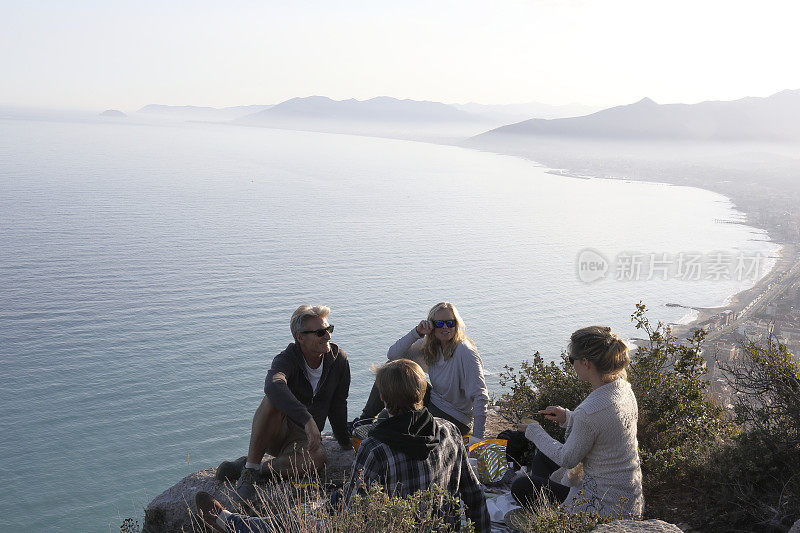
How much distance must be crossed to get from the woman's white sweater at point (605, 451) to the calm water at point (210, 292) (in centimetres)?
1547

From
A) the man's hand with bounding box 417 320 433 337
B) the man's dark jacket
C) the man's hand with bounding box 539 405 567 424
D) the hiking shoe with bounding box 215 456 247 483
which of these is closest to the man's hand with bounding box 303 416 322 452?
the man's dark jacket

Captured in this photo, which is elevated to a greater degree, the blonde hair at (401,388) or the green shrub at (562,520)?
the blonde hair at (401,388)

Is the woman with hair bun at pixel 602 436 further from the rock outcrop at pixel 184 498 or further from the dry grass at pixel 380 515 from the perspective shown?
the rock outcrop at pixel 184 498

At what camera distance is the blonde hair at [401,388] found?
2.94 metres

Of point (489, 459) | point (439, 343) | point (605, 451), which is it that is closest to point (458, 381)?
point (439, 343)

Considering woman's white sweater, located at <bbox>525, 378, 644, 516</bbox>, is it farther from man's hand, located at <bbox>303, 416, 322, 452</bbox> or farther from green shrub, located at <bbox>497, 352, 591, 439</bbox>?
green shrub, located at <bbox>497, 352, 591, 439</bbox>

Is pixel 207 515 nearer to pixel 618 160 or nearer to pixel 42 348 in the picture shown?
pixel 42 348

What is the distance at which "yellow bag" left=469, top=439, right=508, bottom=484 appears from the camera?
15.3ft

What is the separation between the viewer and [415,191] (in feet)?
301

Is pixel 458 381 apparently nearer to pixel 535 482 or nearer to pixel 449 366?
pixel 449 366

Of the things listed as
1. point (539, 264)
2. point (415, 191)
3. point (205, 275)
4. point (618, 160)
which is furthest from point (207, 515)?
point (618, 160)

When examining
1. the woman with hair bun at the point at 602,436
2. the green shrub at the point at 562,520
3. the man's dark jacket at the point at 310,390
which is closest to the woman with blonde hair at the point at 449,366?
the man's dark jacket at the point at 310,390

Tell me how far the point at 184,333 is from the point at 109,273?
1098cm

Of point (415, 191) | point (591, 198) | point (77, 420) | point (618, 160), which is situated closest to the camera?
point (77, 420)
